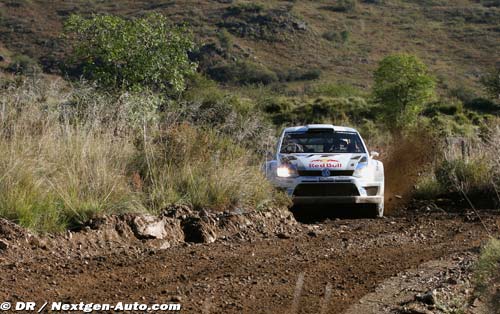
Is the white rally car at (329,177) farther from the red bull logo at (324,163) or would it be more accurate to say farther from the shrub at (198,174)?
the shrub at (198,174)

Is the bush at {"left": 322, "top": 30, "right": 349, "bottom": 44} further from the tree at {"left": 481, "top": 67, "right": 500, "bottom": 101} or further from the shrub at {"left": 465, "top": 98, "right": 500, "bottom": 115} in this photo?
the tree at {"left": 481, "top": 67, "right": 500, "bottom": 101}

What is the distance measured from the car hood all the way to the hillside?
180ft

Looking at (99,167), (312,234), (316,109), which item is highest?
(99,167)

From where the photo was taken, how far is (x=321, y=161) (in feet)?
39.7

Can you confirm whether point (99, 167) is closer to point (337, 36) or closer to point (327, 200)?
point (327, 200)

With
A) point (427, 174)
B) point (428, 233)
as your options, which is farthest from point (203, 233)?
point (427, 174)

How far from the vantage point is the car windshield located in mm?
12953

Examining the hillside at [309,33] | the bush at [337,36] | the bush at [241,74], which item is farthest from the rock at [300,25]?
the bush at [241,74]

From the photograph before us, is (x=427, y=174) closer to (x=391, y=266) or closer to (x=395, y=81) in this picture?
(x=391, y=266)

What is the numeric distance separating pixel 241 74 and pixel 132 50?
161 ft

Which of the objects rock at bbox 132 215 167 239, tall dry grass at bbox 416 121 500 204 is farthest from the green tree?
rock at bbox 132 215 167 239

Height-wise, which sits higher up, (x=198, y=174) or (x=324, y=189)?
(x=198, y=174)

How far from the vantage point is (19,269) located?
6.41m

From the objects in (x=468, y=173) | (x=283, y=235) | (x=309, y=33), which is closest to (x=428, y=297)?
(x=283, y=235)
